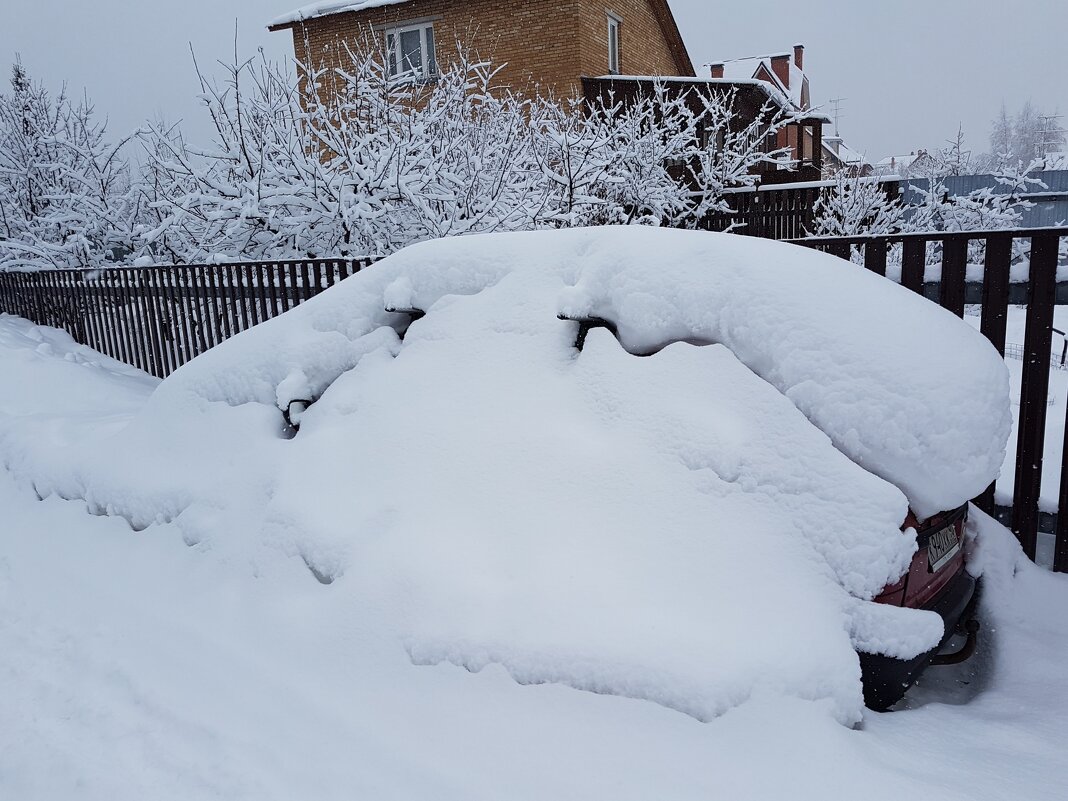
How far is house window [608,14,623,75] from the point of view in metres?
18.0

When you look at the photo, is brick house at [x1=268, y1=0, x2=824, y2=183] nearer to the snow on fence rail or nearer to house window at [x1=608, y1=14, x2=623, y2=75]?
house window at [x1=608, y1=14, x2=623, y2=75]

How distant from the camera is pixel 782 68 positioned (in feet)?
127

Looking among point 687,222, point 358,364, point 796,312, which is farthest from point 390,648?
point 687,222

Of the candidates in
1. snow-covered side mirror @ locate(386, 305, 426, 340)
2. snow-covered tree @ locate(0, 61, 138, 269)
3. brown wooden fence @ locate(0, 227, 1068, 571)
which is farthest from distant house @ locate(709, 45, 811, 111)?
snow-covered side mirror @ locate(386, 305, 426, 340)

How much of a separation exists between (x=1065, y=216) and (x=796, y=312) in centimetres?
3022

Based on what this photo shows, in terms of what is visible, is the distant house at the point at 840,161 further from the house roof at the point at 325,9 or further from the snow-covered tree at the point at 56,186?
the snow-covered tree at the point at 56,186

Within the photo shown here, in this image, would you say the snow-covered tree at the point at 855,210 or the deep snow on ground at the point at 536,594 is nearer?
the deep snow on ground at the point at 536,594

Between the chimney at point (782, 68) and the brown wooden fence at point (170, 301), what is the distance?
37.2 metres

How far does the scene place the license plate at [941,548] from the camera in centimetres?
226

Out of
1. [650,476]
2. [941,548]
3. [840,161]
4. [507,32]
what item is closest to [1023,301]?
[941,548]

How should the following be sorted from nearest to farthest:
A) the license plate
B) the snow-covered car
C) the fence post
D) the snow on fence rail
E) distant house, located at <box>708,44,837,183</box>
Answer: the snow-covered car
the license plate
the fence post
the snow on fence rail
distant house, located at <box>708,44,837,183</box>

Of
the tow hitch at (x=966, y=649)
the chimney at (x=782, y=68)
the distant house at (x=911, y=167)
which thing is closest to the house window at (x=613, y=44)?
the distant house at (x=911, y=167)

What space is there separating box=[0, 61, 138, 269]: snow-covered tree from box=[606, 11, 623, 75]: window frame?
36.9 ft

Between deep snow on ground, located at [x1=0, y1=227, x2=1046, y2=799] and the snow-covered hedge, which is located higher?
the snow-covered hedge
